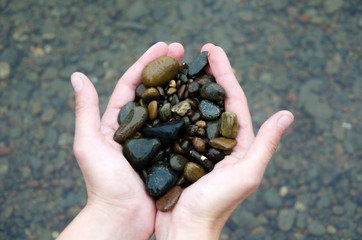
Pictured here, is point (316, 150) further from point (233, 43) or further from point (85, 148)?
point (85, 148)

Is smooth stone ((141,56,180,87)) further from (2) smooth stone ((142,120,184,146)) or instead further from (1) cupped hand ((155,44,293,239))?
(1) cupped hand ((155,44,293,239))

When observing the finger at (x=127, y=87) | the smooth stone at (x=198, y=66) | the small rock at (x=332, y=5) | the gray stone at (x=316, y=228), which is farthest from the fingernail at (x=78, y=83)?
the small rock at (x=332, y=5)

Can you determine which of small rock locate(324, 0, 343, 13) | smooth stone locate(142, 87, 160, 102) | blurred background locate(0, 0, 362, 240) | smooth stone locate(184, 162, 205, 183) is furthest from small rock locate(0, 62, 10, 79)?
small rock locate(324, 0, 343, 13)

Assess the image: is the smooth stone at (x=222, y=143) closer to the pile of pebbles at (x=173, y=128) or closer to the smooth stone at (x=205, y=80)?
the pile of pebbles at (x=173, y=128)

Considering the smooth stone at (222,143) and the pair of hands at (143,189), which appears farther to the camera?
the smooth stone at (222,143)

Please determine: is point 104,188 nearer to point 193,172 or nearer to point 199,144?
point 193,172

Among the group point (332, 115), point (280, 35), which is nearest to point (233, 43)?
point (280, 35)

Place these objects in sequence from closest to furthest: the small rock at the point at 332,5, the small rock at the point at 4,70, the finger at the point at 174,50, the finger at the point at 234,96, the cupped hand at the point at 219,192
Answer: the cupped hand at the point at 219,192 < the finger at the point at 234,96 < the finger at the point at 174,50 < the small rock at the point at 4,70 < the small rock at the point at 332,5
